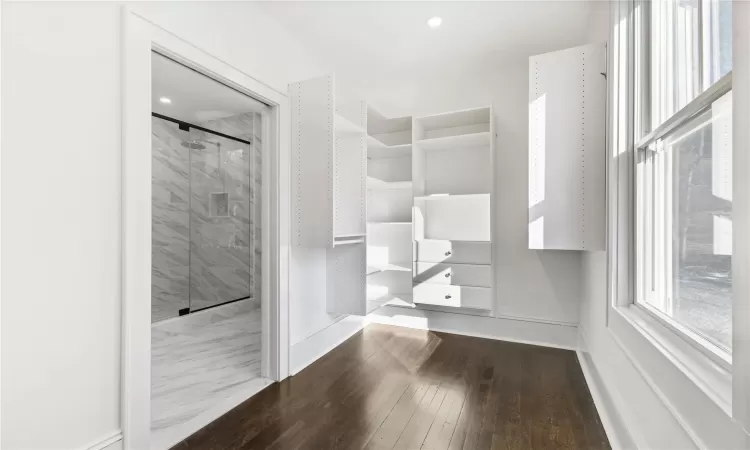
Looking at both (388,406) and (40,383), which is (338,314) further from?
(40,383)

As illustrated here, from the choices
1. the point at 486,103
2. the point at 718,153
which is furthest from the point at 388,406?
the point at 486,103

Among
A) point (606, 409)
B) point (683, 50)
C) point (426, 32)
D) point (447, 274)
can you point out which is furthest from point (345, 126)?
point (606, 409)

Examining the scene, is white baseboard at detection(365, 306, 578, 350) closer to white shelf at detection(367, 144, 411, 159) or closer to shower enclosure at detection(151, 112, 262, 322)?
white shelf at detection(367, 144, 411, 159)

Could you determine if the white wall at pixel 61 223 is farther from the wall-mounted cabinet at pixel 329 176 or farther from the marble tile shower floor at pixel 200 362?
the wall-mounted cabinet at pixel 329 176

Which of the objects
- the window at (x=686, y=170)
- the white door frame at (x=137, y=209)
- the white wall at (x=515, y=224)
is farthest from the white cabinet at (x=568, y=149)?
the white door frame at (x=137, y=209)

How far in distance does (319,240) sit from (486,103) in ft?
7.08

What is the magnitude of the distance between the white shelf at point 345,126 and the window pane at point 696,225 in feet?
6.23

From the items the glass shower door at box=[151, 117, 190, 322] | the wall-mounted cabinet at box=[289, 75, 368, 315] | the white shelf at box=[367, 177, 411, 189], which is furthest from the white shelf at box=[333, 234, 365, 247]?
the glass shower door at box=[151, 117, 190, 322]

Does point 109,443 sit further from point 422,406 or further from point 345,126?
point 345,126

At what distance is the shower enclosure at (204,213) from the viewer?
3861mm

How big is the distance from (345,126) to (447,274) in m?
1.67

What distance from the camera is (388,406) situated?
81.7 inches

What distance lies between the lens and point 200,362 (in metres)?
2.81

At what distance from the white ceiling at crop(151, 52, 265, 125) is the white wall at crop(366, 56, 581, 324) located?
1978 millimetres
